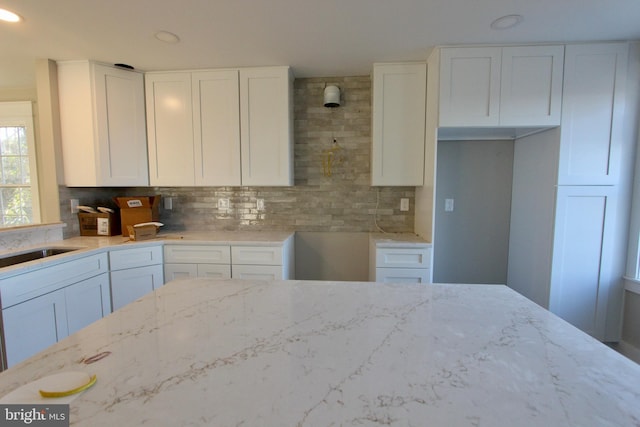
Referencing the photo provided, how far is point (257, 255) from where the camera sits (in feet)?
7.45

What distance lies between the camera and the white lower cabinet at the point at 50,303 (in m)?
1.53

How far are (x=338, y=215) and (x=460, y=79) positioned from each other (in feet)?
4.92

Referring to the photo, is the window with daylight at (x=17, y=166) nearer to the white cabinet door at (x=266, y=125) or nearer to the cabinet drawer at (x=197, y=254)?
the cabinet drawer at (x=197, y=254)

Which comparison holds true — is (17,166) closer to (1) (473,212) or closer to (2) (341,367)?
(2) (341,367)

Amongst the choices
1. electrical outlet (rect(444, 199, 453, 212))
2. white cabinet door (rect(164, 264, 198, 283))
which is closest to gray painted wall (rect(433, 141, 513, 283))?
electrical outlet (rect(444, 199, 453, 212))

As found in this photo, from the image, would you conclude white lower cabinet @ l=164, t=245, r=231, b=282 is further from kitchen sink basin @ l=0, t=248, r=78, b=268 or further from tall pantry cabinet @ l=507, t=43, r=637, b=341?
tall pantry cabinet @ l=507, t=43, r=637, b=341

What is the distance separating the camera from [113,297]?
216 centimetres

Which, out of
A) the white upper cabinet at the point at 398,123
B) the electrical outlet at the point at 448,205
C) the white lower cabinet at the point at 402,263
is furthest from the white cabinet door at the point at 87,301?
the electrical outlet at the point at 448,205

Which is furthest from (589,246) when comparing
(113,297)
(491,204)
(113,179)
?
(113,179)

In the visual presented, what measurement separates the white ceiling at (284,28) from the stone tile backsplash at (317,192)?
412 mm

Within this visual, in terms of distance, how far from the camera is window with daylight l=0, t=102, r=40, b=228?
2.91 m

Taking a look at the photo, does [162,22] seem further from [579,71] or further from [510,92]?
[579,71]

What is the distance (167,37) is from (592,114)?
3.06m

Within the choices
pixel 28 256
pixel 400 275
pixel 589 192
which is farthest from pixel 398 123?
pixel 28 256
